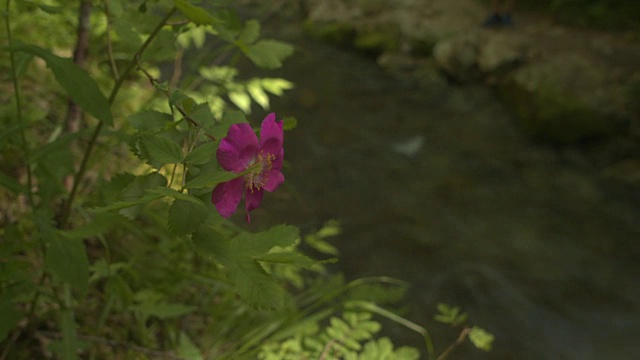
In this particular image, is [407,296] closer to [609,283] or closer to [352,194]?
[352,194]

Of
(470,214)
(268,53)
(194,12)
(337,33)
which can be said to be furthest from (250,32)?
(337,33)

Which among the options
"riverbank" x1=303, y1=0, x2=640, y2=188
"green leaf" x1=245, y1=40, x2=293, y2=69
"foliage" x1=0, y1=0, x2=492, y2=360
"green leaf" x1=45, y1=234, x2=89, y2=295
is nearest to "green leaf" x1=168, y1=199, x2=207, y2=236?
"foliage" x1=0, y1=0, x2=492, y2=360

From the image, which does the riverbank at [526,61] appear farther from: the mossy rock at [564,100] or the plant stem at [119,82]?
the plant stem at [119,82]

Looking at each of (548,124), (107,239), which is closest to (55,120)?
(107,239)

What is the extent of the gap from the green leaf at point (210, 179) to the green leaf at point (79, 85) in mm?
315

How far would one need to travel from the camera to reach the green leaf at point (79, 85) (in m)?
0.83

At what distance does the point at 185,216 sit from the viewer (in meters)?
0.64

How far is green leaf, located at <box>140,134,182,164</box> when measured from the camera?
0.62m

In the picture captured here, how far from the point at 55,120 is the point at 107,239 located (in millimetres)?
770

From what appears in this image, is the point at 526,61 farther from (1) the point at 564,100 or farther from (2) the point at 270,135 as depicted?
(2) the point at 270,135

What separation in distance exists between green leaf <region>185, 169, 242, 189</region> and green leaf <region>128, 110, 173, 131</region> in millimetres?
139

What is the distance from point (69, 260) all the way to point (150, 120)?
33cm

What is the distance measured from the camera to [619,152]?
15.7 ft

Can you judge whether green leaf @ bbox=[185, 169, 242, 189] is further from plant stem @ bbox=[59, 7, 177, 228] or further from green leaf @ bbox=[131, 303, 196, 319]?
green leaf @ bbox=[131, 303, 196, 319]
